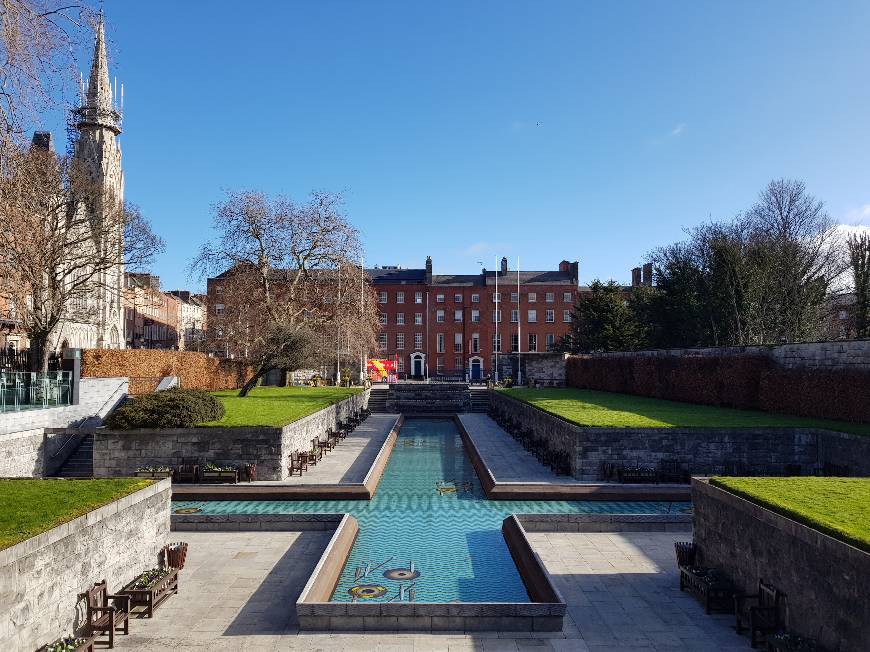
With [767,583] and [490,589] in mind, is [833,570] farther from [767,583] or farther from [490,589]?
[490,589]

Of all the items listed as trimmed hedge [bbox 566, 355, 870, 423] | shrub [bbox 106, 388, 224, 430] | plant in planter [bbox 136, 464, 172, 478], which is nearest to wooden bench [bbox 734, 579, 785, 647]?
trimmed hedge [bbox 566, 355, 870, 423]

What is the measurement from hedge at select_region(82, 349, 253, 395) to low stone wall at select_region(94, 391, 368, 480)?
10.2 metres

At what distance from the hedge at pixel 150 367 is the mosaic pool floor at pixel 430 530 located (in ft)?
48.5

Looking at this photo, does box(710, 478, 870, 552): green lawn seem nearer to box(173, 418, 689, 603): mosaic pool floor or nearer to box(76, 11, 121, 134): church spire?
box(173, 418, 689, 603): mosaic pool floor

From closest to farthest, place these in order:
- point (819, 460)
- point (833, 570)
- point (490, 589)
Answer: point (833, 570) → point (490, 589) → point (819, 460)

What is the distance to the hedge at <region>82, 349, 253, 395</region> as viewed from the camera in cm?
2855

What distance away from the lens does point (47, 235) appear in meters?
23.8

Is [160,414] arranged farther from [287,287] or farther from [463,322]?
[463,322]

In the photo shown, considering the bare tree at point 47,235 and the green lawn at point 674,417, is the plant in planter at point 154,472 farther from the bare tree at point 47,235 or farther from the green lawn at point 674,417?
the green lawn at point 674,417

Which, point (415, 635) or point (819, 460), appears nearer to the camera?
point (415, 635)

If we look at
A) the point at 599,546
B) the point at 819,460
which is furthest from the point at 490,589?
the point at 819,460

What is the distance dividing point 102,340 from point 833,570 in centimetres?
4913

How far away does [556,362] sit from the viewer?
48719mm

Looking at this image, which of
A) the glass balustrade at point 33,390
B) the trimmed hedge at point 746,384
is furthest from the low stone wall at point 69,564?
the trimmed hedge at point 746,384
